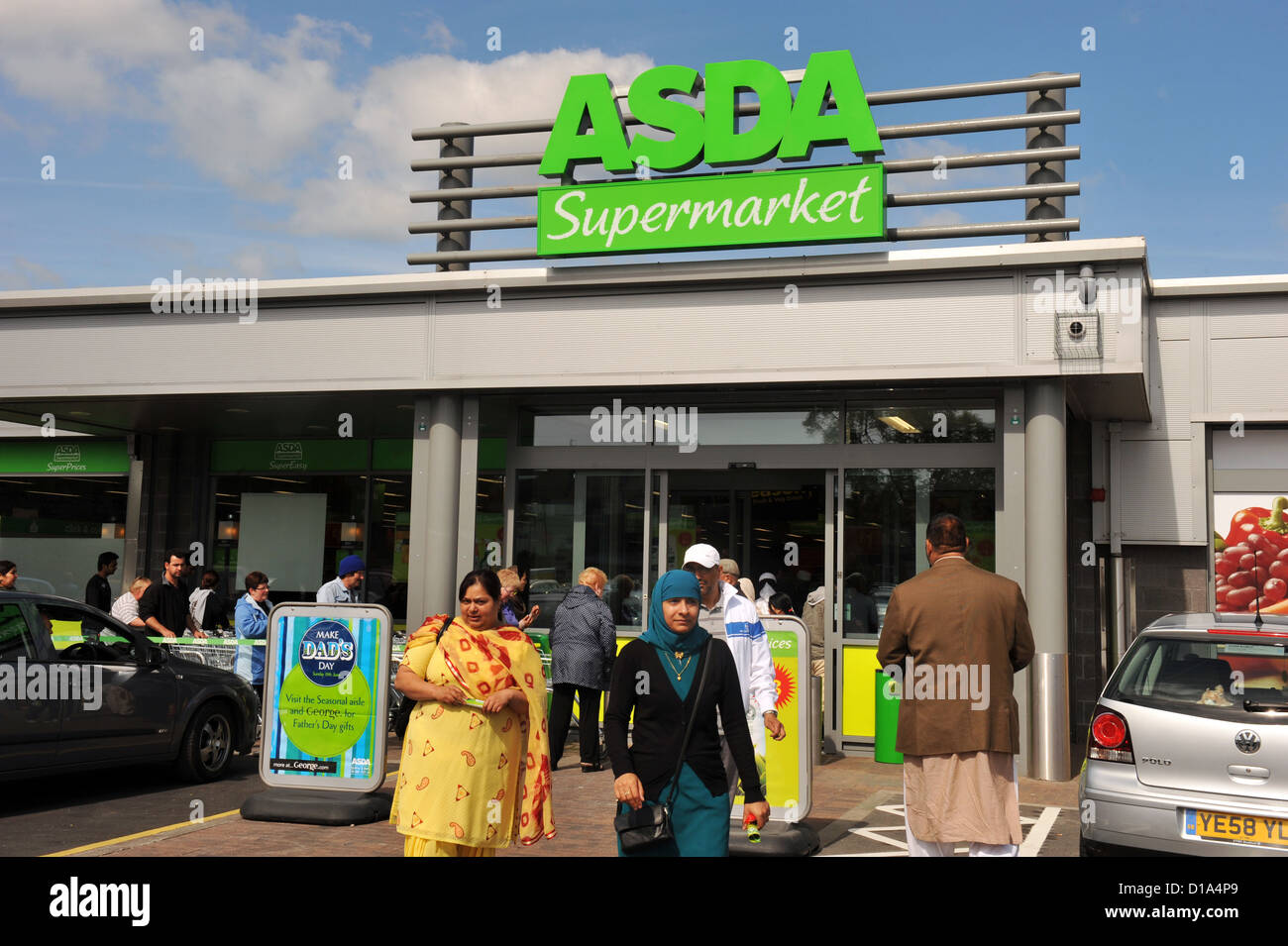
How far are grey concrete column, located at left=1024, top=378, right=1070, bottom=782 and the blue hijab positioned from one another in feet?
22.8

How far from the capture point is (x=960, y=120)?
39.9 ft

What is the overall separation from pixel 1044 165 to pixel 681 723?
9.36 m

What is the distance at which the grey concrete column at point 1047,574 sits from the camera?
10.8 metres

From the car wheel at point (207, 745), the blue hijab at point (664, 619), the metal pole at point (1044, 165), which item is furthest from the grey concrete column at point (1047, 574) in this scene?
the car wheel at point (207, 745)

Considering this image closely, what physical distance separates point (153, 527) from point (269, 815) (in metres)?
10.3

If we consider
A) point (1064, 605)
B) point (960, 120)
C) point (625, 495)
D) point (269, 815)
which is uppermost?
point (960, 120)

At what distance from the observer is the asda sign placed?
1184 centimetres

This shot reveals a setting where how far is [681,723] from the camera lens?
4.77 metres

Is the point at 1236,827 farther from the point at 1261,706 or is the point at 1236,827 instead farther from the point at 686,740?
the point at 686,740

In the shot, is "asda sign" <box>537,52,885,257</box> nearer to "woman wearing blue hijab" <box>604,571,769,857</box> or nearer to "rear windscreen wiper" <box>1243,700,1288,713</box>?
"rear windscreen wiper" <box>1243,700,1288,713</box>

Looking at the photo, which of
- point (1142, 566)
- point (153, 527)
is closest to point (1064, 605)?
point (1142, 566)

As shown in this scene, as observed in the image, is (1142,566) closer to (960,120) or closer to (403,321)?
(960,120)

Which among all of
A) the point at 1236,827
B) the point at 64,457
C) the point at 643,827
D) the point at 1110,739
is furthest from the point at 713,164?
the point at 64,457

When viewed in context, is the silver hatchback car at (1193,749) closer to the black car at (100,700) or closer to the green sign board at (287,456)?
the black car at (100,700)
